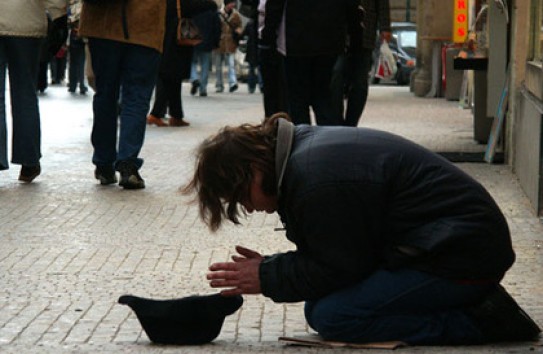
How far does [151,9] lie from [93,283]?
12.4ft

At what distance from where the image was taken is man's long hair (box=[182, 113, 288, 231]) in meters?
4.93

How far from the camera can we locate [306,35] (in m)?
10.6

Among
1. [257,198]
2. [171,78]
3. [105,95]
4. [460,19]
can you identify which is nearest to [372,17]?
[105,95]

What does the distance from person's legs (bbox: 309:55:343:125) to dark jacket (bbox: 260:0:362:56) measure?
11 centimetres

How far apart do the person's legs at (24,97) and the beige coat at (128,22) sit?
401mm

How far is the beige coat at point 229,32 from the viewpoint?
2777 cm

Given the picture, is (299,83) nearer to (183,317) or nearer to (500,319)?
(183,317)

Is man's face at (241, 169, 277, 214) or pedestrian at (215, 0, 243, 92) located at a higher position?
man's face at (241, 169, 277, 214)

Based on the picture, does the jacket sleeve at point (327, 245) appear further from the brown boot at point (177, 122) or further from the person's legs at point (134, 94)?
the brown boot at point (177, 122)

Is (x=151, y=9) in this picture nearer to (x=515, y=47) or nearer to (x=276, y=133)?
(x=515, y=47)

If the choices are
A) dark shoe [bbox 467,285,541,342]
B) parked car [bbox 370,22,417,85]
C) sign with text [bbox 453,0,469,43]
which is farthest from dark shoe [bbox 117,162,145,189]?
parked car [bbox 370,22,417,85]

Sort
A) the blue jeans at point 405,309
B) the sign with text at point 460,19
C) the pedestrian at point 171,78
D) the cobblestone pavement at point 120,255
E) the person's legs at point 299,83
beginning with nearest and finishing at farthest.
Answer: the blue jeans at point 405,309
the cobblestone pavement at point 120,255
the person's legs at point 299,83
the pedestrian at point 171,78
the sign with text at point 460,19

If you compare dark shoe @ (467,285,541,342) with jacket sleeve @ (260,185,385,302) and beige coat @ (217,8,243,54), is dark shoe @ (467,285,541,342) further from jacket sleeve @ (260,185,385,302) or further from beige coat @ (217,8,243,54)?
beige coat @ (217,8,243,54)

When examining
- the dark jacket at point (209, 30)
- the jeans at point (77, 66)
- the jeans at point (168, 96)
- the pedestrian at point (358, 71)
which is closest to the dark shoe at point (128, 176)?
the pedestrian at point (358, 71)
